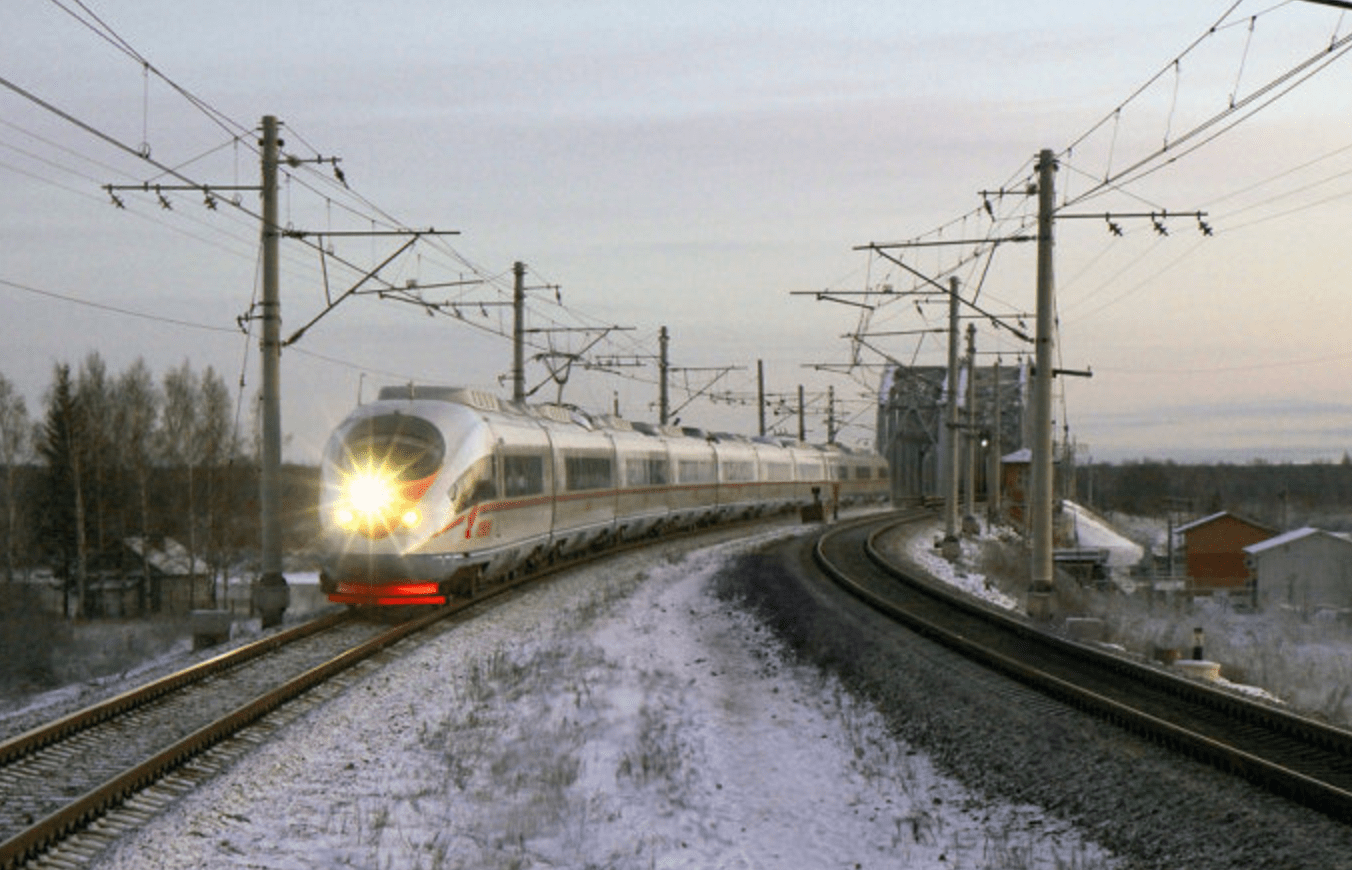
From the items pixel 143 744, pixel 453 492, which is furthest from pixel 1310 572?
pixel 143 744

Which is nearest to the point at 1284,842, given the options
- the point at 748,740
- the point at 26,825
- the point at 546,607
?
the point at 748,740

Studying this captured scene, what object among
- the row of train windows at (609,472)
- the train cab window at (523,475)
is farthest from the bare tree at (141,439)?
the train cab window at (523,475)

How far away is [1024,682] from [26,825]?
9.71m

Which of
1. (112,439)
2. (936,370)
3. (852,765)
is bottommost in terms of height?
(852,765)

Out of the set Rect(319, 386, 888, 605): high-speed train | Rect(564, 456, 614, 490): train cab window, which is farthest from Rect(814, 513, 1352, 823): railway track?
Rect(564, 456, 614, 490): train cab window

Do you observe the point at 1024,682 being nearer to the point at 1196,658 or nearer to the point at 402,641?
the point at 1196,658

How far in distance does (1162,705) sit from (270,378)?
13137 mm

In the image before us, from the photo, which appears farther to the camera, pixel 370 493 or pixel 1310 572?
pixel 1310 572

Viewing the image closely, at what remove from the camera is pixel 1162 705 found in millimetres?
11617

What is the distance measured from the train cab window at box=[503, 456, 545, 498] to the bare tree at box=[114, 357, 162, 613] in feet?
129

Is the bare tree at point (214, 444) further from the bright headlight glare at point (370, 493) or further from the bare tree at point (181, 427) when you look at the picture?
the bright headlight glare at point (370, 493)

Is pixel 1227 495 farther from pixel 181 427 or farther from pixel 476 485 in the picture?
pixel 476 485

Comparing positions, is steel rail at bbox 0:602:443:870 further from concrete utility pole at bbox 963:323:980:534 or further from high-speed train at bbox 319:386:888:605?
concrete utility pole at bbox 963:323:980:534

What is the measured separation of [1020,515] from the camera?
62500 millimetres
